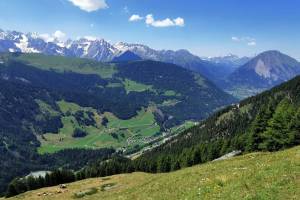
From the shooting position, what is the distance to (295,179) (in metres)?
36.7

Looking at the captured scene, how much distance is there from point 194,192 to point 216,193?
10.3 ft

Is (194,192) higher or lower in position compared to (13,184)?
higher

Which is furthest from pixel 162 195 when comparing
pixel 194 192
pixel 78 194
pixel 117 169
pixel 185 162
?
pixel 117 169

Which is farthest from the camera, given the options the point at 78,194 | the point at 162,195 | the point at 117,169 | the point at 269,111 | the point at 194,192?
the point at 117,169

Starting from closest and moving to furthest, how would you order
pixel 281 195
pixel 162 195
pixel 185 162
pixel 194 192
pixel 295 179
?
pixel 281 195 < pixel 295 179 < pixel 194 192 < pixel 162 195 < pixel 185 162

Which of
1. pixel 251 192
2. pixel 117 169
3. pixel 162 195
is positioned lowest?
pixel 117 169

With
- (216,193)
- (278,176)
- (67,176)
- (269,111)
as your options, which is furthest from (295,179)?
(67,176)

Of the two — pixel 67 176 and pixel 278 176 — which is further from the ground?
pixel 278 176

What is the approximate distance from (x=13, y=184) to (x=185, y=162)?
192 ft

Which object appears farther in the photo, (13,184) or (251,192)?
(13,184)

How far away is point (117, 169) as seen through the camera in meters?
165

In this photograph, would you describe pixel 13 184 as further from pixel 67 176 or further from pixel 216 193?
pixel 216 193

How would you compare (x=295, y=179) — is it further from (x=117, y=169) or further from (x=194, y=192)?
(x=117, y=169)

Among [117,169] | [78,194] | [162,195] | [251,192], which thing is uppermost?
[251,192]
